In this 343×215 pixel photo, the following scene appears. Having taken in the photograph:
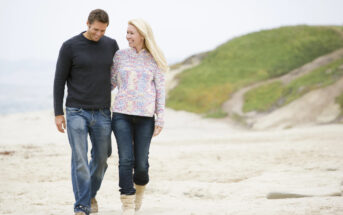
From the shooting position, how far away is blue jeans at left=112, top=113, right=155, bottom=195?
5266mm

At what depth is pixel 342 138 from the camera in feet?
48.7

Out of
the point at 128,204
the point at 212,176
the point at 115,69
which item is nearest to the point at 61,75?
the point at 115,69

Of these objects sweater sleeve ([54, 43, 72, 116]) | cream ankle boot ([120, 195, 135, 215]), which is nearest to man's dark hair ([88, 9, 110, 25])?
sweater sleeve ([54, 43, 72, 116])

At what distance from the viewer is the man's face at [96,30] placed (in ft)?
16.6

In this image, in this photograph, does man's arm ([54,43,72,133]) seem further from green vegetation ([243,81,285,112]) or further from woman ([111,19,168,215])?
green vegetation ([243,81,285,112])

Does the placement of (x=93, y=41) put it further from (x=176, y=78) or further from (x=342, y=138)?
(x=176, y=78)

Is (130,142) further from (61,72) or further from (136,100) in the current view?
(61,72)

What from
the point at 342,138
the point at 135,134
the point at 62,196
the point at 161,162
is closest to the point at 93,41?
the point at 135,134

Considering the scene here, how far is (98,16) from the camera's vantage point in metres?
5.04

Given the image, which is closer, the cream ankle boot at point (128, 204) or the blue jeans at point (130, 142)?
the blue jeans at point (130, 142)

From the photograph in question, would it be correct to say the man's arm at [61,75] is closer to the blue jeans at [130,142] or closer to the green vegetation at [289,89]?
the blue jeans at [130,142]

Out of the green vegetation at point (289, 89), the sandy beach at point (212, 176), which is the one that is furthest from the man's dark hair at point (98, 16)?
the green vegetation at point (289, 89)

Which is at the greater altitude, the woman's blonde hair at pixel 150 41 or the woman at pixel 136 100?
the woman's blonde hair at pixel 150 41

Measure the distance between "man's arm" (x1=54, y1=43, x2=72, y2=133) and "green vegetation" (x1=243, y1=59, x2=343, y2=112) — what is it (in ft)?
65.1
